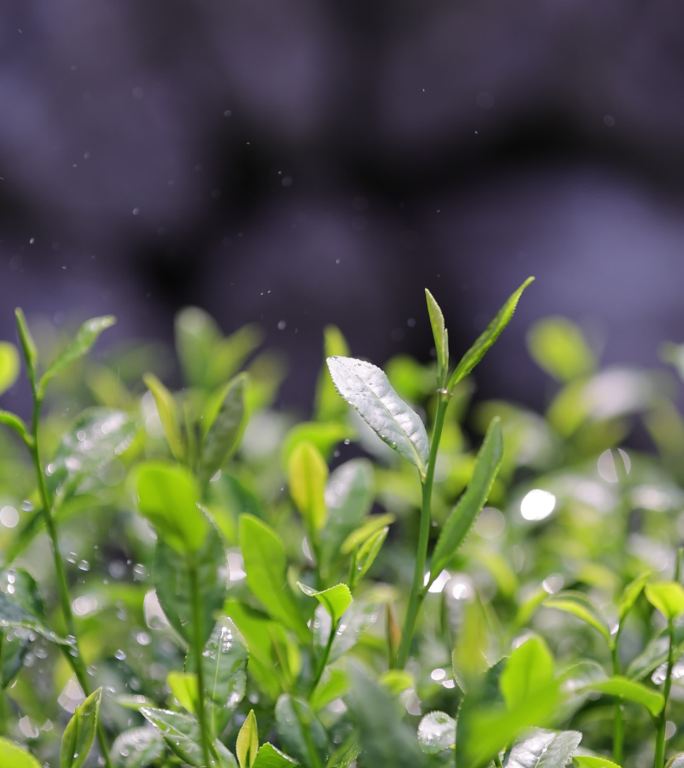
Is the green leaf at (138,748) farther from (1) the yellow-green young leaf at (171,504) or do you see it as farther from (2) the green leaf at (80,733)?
(1) the yellow-green young leaf at (171,504)

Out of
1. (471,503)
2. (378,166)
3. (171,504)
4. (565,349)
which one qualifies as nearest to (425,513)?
(471,503)

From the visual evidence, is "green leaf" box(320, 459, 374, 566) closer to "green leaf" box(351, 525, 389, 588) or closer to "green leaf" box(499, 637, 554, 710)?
"green leaf" box(351, 525, 389, 588)

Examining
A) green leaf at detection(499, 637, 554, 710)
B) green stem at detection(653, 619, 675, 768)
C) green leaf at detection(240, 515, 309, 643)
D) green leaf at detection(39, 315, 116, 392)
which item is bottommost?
green stem at detection(653, 619, 675, 768)

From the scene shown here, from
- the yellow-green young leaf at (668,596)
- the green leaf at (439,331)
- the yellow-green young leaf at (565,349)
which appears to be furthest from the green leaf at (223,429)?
the yellow-green young leaf at (565,349)

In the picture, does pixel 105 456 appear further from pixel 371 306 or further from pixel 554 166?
pixel 554 166

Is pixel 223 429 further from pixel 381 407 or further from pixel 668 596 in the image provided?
pixel 668 596

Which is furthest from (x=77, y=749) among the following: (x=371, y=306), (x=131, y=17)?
(x=131, y=17)

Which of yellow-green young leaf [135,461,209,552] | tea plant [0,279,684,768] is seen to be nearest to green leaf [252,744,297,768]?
tea plant [0,279,684,768]
